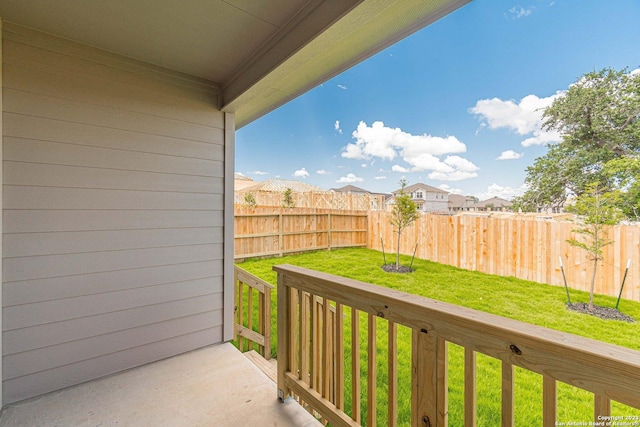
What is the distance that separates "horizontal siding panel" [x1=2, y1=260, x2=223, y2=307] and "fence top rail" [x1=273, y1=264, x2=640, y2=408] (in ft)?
4.85

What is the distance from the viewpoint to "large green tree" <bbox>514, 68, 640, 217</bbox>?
1637 mm

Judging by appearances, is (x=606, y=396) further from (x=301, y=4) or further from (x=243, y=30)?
(x=243, y=30)

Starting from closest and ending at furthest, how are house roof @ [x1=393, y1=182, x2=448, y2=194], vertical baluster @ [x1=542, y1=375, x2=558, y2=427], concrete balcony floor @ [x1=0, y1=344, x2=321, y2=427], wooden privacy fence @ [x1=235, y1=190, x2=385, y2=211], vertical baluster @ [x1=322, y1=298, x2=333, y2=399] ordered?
vertical baluster @ [x1=542, y1=375, x2=558, y2=427] → vertical baluster @ [x1=322, y1=298, x2=333, y2=399] → concrete balcony floor @ [x1=0, y1=344, x2=321, y2=427] → house roof @ [x1=393, y1=182, x2=448, y2=194] → wooden privacy fence @ [x1=235, y1=190, x2=385, y2=211]

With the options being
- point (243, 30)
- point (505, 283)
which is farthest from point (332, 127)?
point (243, 30)

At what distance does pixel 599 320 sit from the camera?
2.11 m

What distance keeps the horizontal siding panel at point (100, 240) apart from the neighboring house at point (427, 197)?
10.5ft

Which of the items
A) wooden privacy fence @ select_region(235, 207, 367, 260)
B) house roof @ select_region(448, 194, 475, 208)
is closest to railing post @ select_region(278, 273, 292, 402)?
house roof @ select_region(448, 194, 475, 208)

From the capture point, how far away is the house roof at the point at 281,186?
661 cm

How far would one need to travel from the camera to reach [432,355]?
0.84m

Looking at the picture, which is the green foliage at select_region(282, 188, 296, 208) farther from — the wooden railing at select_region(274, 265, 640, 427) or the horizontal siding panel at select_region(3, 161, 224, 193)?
the wooden railing at select_region(274, 265, 640, 427)

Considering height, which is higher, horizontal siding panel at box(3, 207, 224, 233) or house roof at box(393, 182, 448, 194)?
house roof at box(393, 182, 448, 194)

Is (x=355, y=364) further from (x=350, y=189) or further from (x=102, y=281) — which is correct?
(x=350, y=189)

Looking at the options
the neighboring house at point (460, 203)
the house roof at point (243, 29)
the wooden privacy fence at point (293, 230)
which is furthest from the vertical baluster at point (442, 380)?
the wooden privacy fence at point (293, 230)

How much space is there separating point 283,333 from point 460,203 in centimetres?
292
